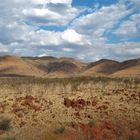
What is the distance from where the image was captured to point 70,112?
25500 millimetres

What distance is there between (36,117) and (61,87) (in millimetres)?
9290

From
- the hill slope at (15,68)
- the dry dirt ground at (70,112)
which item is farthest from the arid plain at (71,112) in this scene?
the hill slope at (15,68)

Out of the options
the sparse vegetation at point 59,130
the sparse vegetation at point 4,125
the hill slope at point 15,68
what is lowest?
the sparse vegetation at point 59,130

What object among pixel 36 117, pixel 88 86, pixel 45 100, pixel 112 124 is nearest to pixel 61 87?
pixel 88 86

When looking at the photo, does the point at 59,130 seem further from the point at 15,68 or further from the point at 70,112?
the point at 15,68

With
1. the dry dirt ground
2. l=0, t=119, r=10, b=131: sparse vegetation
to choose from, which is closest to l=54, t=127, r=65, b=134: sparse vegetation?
the dry dirt ground

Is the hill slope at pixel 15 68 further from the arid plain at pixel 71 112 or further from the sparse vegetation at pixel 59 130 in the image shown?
the sparse vegetation at pixel 59 130

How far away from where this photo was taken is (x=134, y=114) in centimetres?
2448

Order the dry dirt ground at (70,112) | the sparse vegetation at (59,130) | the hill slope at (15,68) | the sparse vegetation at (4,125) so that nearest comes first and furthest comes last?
the dry dirt ground at (70,112), the sparse vegetation at (59,130), the sparse vegetation at (4,125), the hill slope at (15,68)

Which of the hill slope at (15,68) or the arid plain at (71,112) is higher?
the hill slope at (15,68)

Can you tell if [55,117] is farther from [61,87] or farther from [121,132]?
[61,87]

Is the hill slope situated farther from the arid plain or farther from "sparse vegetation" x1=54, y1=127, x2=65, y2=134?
"sparse vegetation" x1=54, y1=127, x2=65, y2=134

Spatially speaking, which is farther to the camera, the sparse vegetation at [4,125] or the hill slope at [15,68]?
the hill slope at [15,68]

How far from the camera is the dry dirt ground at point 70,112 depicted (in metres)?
20.8
